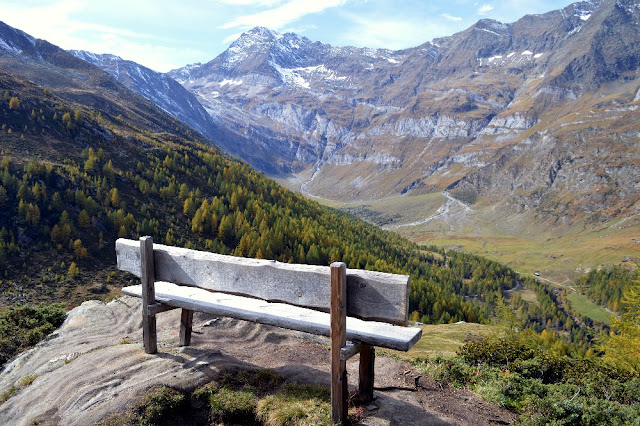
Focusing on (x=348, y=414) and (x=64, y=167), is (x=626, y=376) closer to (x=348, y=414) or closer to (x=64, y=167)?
(x=348, y=414)

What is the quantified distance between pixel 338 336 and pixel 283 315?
1803 mm

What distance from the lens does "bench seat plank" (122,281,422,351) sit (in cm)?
852

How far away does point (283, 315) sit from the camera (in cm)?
950

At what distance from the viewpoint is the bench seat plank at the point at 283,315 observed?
27.9ft

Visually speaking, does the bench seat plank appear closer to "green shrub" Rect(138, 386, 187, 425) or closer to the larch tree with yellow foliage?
"green shrub" Rect(138, 386, 187, 425)

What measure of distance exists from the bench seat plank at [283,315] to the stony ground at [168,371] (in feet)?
6.83

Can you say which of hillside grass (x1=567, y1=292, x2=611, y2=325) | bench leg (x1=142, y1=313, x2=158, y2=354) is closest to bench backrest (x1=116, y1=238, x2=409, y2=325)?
bench leg (x1=142, y1=313, x2=158, y2=354)

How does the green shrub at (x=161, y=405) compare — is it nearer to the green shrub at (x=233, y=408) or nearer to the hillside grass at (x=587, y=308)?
the green shrub at (x=233, y=408)

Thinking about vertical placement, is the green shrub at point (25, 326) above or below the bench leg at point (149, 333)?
below

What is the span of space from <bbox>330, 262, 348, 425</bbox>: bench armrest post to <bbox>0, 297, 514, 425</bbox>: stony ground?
107 centimetres

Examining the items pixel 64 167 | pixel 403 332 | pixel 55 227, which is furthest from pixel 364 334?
pixel 64 167

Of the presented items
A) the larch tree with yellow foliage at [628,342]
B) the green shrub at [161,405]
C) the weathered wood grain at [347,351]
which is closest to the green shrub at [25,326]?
the green shrub at [161,405]

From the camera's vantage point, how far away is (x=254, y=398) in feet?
33.4

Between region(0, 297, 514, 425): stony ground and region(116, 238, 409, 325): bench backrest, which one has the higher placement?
region(116, 238, 409, 325): bench backrest
